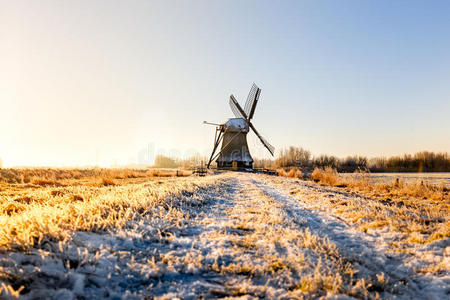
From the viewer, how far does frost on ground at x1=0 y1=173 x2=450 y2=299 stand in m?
2.15

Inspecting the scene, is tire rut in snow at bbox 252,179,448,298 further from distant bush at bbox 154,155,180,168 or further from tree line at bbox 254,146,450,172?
distant bush at bbox 154,155,180,168

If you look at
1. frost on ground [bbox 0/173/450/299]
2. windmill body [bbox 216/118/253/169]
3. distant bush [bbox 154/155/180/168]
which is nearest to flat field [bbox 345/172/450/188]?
frost on ground [bbox 0/173/450/299]

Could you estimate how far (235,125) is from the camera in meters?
37.1

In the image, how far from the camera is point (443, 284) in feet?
9.32

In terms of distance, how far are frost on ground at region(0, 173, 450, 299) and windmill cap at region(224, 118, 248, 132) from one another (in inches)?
1292

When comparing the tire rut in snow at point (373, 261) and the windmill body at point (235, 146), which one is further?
the windmill body at point (235, 146)

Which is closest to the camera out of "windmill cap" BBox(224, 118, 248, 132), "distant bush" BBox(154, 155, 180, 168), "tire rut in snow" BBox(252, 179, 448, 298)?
"tire rut in snow" BBox(252, 179, 448, 298)

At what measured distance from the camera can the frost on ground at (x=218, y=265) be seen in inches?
84.7

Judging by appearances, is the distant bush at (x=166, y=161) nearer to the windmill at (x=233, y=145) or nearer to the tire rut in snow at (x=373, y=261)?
the windmill at (x=233, y=145)

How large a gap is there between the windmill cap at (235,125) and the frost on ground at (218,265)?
32828 millimetres

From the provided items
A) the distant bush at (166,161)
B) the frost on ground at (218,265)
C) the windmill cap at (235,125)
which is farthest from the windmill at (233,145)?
the distant bush at (166,161)

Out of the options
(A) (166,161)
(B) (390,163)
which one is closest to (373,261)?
(B) (390,163)

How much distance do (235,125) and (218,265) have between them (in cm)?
3469

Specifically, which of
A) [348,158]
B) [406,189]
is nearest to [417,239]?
[406,189]
